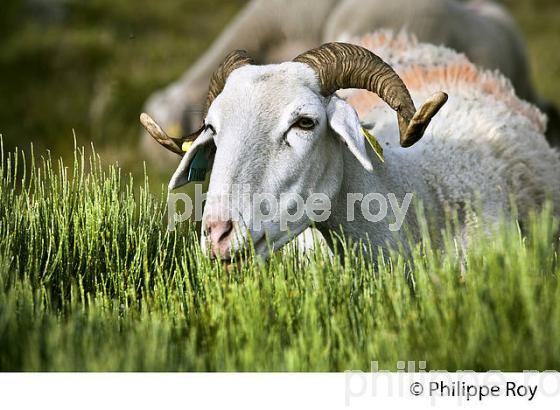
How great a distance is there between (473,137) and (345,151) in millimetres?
1419

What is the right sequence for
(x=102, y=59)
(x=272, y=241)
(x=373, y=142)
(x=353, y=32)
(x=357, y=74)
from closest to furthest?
(x=272, y=241)
(x=373, y=142)
(x=357, y=74)
(x=353, y=32)
(x=102, y=59)

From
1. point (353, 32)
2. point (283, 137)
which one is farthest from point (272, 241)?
point (353, 32)

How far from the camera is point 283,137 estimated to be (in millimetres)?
5051

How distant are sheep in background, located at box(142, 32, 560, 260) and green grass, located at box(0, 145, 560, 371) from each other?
33 cm

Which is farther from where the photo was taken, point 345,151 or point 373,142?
point 345,151

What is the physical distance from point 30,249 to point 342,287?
166cm

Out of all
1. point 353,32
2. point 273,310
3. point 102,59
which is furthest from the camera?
point 102,59

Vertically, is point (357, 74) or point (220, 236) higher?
point (357, 74)

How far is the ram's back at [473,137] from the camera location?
6.15m

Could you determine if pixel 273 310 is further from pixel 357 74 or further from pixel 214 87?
pixel 214 87

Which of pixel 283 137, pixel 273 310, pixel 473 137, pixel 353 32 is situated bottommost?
pixel 273 310

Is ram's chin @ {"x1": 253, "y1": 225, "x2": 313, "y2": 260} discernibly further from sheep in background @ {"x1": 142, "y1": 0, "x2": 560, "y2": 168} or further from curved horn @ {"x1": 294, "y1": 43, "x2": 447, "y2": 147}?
sheep in background @ {"x1": 142, "y1": 0, "x2": 560, "y2": 168}
